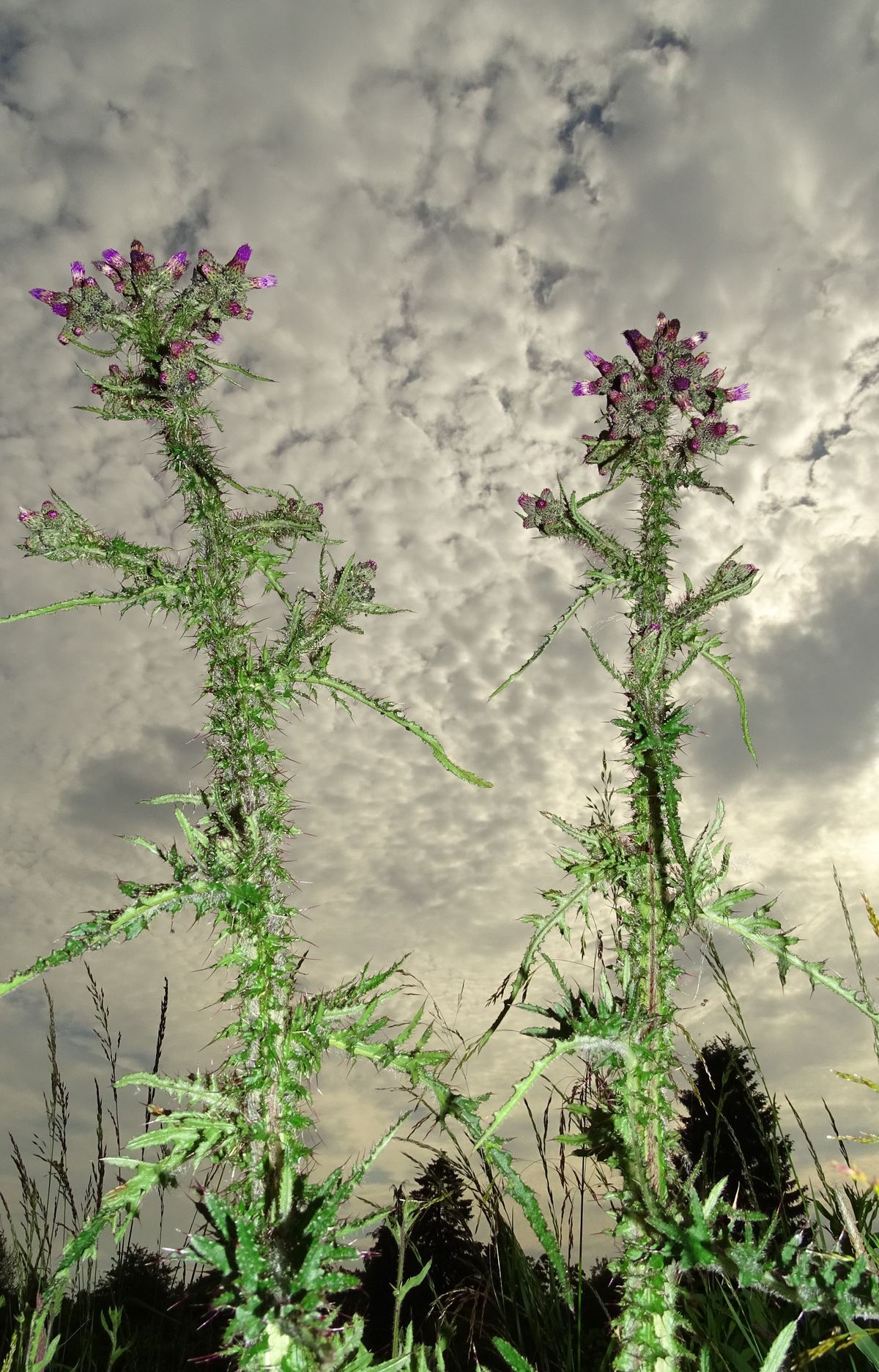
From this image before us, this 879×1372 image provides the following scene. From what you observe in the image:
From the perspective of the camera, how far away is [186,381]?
3068mm

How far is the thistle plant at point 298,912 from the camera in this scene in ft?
6.56

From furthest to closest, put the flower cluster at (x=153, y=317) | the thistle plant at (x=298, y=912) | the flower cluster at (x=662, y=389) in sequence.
A: the flower cluster at (x=662, y=389) → the flower cluster at (x=153, y=317) → the thistle plant at (x=298, y=912)

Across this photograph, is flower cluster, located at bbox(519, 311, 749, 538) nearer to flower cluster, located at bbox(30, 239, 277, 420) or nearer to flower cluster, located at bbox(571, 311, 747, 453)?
flower cluster, located at bbox(571, 311, 747, 453)

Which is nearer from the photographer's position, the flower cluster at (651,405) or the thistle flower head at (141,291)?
the thistle flower head at (141,291)

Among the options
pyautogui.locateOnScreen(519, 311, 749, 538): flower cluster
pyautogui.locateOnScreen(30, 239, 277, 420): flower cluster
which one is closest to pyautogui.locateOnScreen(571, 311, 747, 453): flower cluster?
pyautogui.locateOnScreen(519, 311, 749, 538): flower cluster

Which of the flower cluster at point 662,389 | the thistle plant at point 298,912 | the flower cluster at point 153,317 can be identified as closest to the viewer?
the thistle plant at point 298,912

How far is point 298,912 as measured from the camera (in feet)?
8.53

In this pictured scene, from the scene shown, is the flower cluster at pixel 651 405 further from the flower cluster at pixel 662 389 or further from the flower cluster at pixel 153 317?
the flower cluster at pixel 153 317

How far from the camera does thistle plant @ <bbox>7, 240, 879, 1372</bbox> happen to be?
2.00 m

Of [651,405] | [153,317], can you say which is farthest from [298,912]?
[651,405]

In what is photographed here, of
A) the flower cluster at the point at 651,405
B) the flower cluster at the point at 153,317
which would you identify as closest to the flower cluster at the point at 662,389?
the flower cluster at the point at 651,405

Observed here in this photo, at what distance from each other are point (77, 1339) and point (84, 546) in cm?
483

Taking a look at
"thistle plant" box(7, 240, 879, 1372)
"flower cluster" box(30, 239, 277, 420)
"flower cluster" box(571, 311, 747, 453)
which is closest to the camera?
"thistle plant" box(7, 240, 879, 1372)

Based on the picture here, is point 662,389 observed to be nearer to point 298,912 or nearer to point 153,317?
point 153,317
